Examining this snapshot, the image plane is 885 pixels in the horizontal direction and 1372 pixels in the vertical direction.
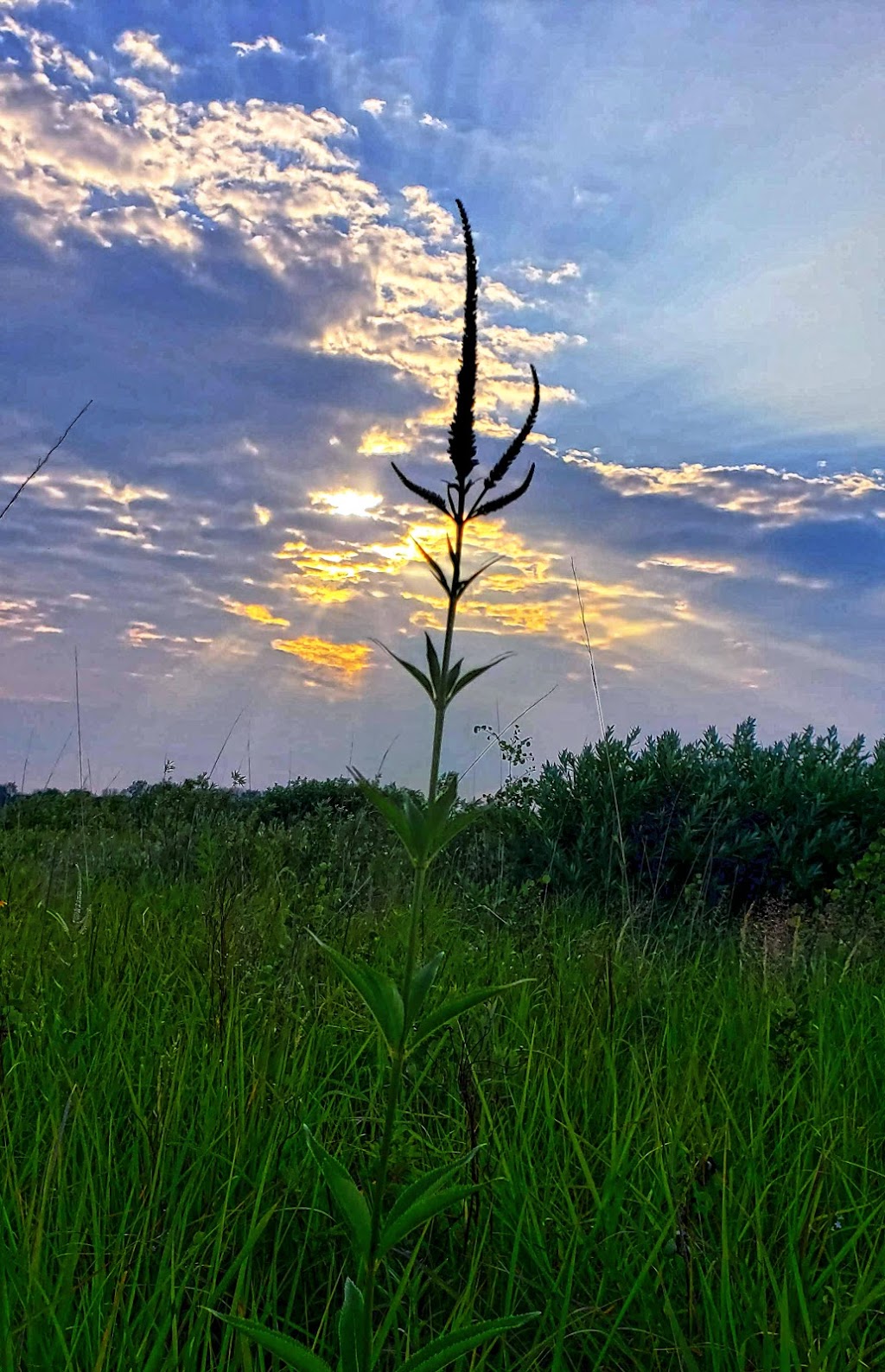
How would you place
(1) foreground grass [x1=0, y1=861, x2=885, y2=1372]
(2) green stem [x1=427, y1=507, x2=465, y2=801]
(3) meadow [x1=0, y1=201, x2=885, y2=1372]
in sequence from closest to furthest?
(2) green stem [x1=427, y1=507, x2=465, y2=801] → (3) meadow [x1=0, y1=201, x2=885, y2=1372] → (1) foreground grass [x1=0, y1=861, x2=885, y2=1372]

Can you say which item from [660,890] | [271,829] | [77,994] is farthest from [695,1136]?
[271,829]

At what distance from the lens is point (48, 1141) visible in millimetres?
3363

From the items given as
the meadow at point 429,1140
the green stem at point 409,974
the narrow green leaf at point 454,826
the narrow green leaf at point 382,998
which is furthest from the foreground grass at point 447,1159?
the narrow green leaf at point 454,826

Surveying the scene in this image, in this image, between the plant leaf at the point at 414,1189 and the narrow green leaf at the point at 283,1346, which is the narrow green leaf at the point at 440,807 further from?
the narrow green leaf at the point at 283,1346

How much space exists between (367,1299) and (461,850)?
26.0 feet

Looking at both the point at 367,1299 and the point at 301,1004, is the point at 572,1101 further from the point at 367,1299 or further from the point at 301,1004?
the point at 367,1299

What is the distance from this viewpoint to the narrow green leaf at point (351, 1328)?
1692 mm

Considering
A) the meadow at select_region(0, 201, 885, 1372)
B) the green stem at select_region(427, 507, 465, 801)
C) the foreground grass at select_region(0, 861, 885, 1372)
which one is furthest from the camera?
the foreground grass at select_region(0, 861, 885, 1372)

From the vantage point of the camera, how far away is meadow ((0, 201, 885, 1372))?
2.24 metres

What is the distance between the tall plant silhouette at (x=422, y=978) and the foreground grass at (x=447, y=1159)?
2.16 feet

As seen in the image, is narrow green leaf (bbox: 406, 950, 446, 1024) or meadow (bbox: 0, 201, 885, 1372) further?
meadow (bbox: 0, 201, 885, 1372)

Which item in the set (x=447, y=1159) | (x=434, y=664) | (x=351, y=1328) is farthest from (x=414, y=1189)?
(x=447, y=1159)

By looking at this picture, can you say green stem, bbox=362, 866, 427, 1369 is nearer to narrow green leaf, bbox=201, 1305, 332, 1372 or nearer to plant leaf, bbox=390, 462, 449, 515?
narrow green leaf, bbox=201, 1305, 332, 1372

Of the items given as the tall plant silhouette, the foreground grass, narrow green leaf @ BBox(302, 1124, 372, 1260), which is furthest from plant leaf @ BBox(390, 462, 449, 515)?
the foreground grass
